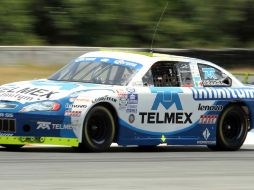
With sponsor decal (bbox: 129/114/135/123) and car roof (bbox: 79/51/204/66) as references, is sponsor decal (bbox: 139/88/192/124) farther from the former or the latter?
car roof (bbox: 79/51/204/66)

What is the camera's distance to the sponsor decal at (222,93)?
12.8 meters

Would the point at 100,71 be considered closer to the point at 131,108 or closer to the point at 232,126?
the point at 131,108

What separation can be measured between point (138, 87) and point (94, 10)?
540 inches

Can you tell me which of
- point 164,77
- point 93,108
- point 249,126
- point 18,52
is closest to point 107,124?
point 93,108

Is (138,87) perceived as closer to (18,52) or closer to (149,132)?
(149,132)

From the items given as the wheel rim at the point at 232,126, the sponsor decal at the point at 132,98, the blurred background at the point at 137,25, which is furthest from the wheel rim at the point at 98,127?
the blurred background at the point at 137,25

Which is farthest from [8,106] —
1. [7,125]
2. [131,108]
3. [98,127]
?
[131,108]

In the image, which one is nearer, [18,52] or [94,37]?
[18,52]

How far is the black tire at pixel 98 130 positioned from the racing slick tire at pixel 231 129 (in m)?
2.16

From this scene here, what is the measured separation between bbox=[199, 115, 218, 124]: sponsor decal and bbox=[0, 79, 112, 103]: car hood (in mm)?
1779

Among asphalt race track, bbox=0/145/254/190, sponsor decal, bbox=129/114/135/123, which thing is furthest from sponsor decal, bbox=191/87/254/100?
sponsor decal, bbox=129/114/135/123

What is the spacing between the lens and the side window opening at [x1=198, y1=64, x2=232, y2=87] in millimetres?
13156

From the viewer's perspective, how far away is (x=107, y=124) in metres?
11.7

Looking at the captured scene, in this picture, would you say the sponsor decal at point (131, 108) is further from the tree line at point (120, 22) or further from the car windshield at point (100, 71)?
the tree line at point (120, 22)
